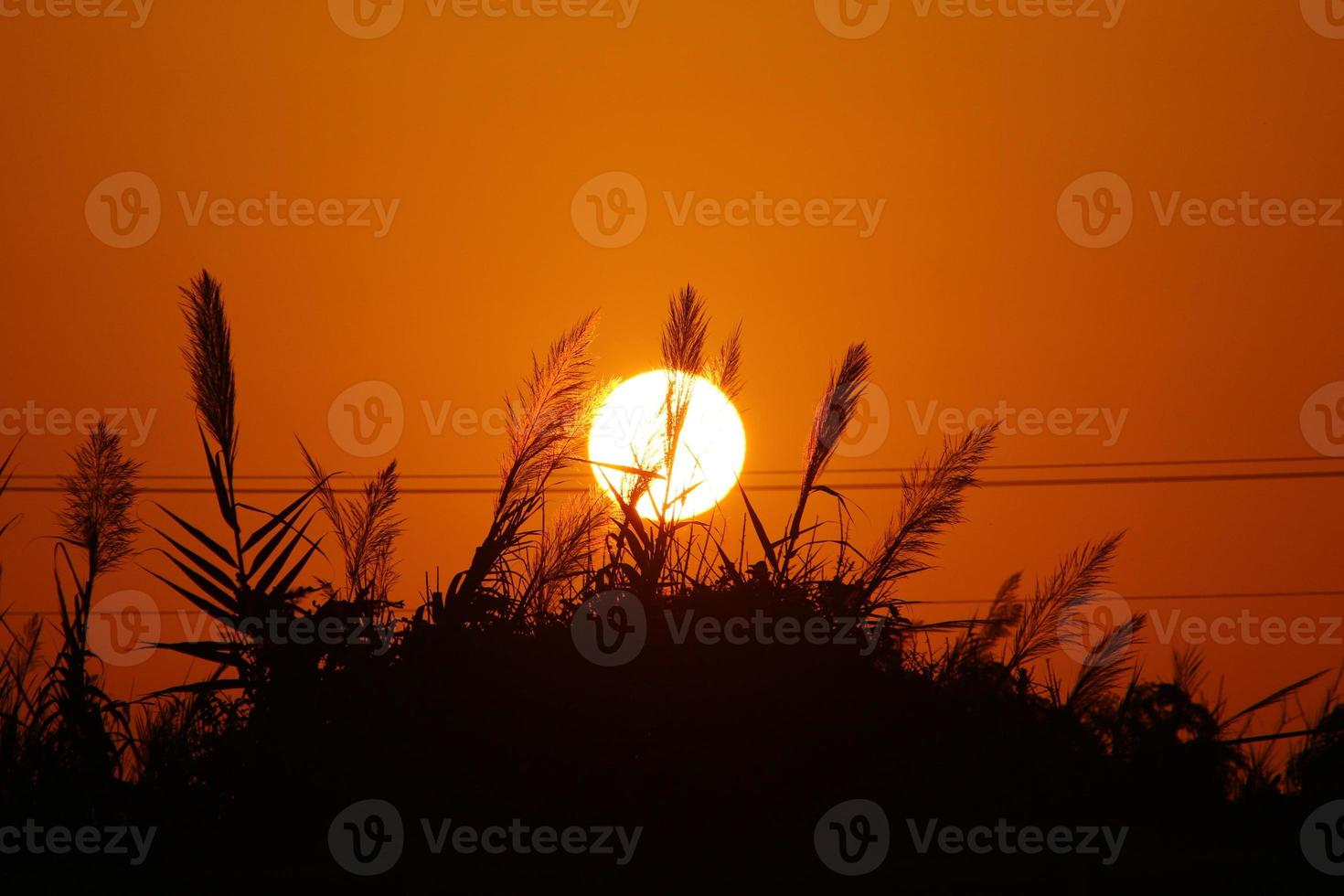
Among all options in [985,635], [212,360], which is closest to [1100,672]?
[985,635]

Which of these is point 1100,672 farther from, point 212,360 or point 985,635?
point 212,360

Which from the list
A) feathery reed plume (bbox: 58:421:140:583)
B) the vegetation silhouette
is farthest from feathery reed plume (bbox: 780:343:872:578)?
feathery reed plume (bbox: 58:421:140:583)

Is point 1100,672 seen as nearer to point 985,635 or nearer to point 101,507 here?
point 985,635

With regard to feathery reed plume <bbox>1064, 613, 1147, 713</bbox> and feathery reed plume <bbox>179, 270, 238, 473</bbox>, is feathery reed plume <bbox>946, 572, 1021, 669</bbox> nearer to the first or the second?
feathery reed plume <bbox>1064, 613, 1147, 713</bbox>

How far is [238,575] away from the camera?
4.01 meters

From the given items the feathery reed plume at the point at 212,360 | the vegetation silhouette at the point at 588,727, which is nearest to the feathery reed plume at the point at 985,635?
the vegetation silhouette at the point at 588,727

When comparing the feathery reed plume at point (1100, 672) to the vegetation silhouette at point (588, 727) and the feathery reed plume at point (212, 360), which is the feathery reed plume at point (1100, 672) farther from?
the feathery reed plume at point (212, 360)

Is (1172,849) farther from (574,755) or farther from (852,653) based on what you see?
(574,755)

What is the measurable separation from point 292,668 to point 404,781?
572 millimetres

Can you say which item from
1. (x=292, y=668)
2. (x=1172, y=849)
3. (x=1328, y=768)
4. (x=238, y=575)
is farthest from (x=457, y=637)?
(x=1328, y=768)

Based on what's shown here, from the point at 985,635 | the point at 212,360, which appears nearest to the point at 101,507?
the point at 212,360

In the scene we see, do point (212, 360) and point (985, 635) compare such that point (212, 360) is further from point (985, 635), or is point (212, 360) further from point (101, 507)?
point (985, 635)

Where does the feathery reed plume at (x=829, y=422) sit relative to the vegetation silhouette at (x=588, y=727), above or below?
above

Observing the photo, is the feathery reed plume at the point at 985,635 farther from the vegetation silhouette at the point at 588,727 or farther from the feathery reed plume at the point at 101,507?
the feathery reed plume at the point at 101,507
